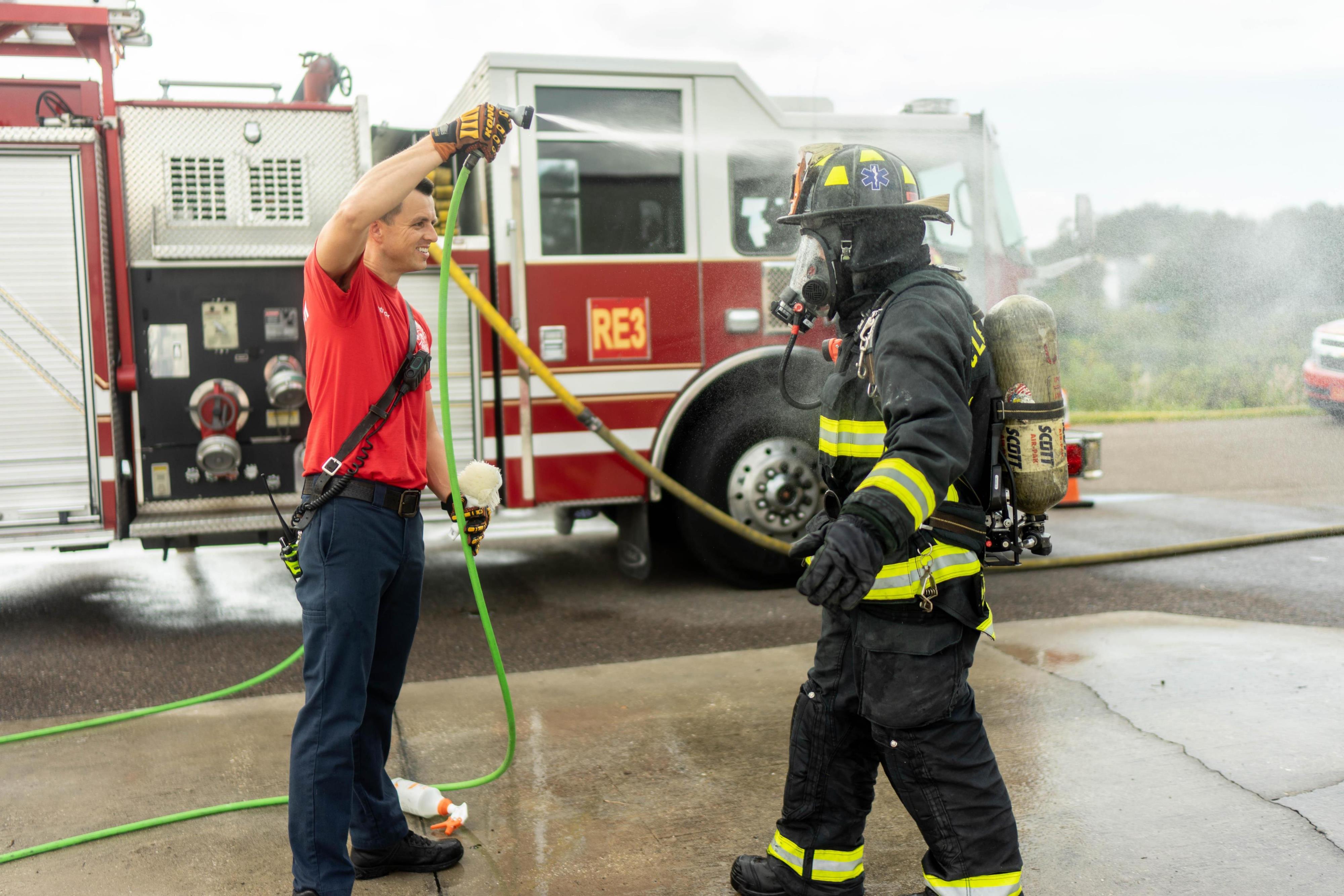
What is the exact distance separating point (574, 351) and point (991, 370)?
11.3ft

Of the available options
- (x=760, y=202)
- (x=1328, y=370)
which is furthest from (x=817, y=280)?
(x=1328, y=370)

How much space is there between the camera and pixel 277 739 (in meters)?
3.94

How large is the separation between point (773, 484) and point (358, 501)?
3.63 m

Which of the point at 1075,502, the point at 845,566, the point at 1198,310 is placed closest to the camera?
the point at 845,566

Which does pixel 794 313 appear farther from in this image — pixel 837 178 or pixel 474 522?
pixel 474 522

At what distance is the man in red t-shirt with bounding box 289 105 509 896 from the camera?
8.25 feet

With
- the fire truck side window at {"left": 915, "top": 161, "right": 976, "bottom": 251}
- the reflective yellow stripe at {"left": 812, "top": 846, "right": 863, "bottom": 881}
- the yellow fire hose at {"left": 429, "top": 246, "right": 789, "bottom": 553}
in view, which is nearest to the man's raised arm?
the reflective yellow stripe at {"left": 812, "top": 846, "right": 863, "bottom": 881}

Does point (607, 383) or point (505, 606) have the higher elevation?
point (607, 383)

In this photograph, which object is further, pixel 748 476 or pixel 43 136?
pixel 748 476

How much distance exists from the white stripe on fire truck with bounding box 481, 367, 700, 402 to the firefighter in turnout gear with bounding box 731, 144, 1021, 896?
311cm

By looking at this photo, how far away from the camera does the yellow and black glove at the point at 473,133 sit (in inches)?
100.0

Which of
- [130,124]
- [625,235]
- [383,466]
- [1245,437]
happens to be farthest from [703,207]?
[1245,437]

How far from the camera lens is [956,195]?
21.0 ft

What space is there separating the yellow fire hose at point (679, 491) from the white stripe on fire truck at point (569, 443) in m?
0.05
